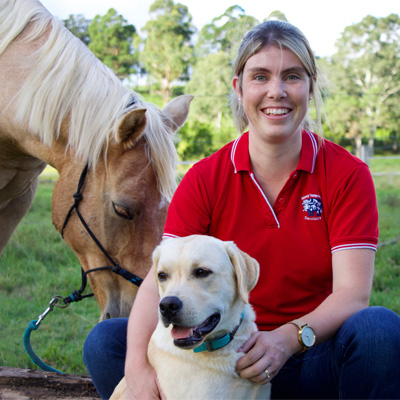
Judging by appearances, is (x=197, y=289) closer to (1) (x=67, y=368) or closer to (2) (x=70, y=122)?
(2) (x=70, y=122)

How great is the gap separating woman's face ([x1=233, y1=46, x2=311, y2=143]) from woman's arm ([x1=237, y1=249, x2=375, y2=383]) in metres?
0.61

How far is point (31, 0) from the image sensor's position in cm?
326

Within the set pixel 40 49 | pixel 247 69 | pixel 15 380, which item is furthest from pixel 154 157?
pixel 15 380

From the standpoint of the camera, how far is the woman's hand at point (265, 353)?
71.8 inches

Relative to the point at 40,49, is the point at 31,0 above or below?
above

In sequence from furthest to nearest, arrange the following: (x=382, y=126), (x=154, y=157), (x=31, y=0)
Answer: (x=382, y=126)
(x=31, y=0)
(x=154, y=157)

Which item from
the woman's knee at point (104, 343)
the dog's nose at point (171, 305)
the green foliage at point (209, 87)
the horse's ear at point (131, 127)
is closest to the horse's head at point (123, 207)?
the horse's ear at point (131, 127)

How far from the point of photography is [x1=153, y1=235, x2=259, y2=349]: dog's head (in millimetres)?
1702

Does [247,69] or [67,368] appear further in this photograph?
[67,368]

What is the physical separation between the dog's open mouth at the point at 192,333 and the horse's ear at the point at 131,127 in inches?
50.9

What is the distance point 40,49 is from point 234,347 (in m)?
2.16

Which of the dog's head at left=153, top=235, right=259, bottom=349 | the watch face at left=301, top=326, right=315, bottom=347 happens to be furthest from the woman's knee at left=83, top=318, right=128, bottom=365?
the watch face at left=301, top=326, right=315, bottom=347

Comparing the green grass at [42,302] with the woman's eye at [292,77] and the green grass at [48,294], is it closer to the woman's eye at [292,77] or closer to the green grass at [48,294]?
the green grass at [48,294]

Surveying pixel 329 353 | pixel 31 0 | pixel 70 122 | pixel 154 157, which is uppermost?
pixel 31 0
